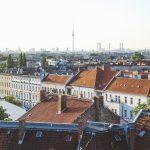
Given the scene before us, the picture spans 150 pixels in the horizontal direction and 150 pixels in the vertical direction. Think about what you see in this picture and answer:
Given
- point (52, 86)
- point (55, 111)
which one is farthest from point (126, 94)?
point (55, 111)

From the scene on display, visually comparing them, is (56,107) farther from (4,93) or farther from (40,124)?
(4,93)

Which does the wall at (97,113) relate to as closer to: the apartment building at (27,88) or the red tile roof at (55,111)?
the red tile roof at (55,111)

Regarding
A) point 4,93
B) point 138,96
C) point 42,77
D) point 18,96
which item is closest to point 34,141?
point 138,96

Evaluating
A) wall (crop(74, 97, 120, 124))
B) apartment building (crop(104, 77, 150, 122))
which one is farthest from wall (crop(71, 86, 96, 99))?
wall (crop(74, 97, 120, 124))

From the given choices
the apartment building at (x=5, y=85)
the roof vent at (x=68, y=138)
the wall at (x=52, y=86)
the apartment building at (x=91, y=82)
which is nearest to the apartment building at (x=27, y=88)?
the apartment building at (x=5, y=85)

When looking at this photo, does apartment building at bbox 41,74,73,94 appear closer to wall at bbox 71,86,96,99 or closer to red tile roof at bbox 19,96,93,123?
wall at bbox 71,86,96,99

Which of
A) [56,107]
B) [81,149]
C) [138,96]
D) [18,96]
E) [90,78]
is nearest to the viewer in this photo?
[81,149]
